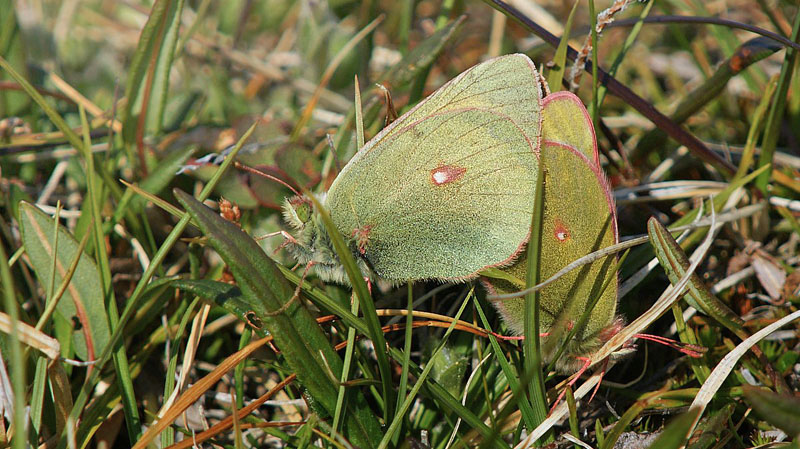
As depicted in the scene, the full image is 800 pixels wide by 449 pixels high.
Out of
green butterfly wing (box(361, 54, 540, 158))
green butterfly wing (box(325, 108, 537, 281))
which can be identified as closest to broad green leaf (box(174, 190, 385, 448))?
green butterfly wing (box(325, 108, 537, 281))

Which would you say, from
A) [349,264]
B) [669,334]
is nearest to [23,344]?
[349,264]

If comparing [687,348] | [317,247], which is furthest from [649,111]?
[317,247]

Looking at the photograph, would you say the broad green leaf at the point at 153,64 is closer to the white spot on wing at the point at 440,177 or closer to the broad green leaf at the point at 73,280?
the broad green leaf at the point at 73,280

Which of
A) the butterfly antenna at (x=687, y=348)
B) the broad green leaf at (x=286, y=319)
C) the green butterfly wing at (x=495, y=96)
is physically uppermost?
the green butterfly wing at (x=495, y=96)

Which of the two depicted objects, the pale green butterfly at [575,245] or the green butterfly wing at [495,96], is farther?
the green butterfly wing at [495,96]

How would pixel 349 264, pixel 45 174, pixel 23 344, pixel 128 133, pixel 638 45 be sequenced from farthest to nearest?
pixel 638 45 → pixel 45 174 → pixel 128 133 → pixel 23 344 → pixel 349 264

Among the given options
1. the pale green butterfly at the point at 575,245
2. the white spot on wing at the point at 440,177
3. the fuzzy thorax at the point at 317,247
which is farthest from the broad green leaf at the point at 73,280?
the pale green butterfly at the point at 575,245

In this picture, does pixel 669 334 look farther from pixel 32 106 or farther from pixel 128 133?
pixel 32 106
